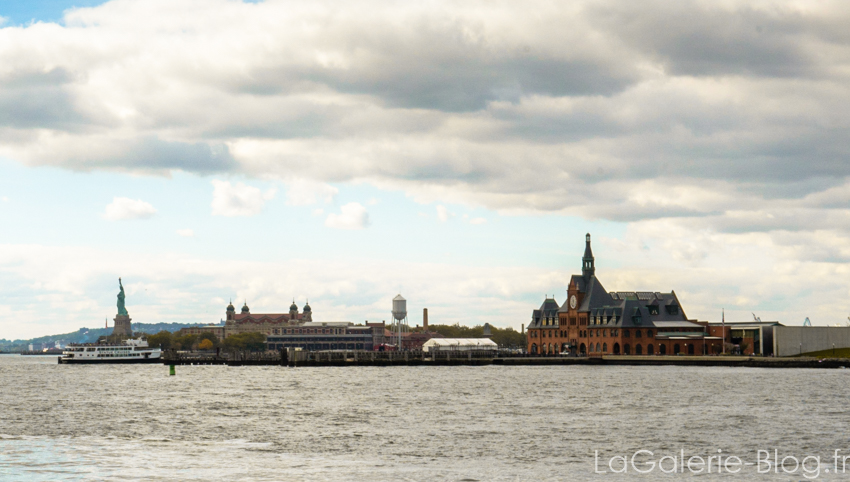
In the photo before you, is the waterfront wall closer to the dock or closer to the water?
the dock

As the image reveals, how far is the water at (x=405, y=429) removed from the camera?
149ft

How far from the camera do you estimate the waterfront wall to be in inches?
6939

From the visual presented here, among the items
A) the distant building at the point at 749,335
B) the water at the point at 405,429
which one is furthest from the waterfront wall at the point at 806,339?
the water at the point at 405,429

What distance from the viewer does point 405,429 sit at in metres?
62.3

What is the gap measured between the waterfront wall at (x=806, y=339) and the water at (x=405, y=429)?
7415 centimetres

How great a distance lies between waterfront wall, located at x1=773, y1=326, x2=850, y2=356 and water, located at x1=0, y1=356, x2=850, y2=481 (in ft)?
243

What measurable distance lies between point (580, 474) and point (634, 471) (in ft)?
9.23

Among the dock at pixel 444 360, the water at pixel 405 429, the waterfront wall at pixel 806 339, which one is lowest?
the dock at pixel 444 360

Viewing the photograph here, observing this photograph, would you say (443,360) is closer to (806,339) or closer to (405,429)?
(806,339)

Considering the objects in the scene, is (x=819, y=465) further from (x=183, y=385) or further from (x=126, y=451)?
(x=183, y=385)

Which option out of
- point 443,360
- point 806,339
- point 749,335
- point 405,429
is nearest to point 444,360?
point 443,360

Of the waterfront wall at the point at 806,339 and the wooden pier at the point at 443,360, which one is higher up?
the waterfront wall at the point at 806,339

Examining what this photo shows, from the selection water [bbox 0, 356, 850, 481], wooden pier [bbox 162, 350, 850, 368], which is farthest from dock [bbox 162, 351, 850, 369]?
water [bbox 0, 356, 850, 481]

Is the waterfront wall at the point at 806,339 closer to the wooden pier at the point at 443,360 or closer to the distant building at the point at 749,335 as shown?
the distant building at the point at 749,335
